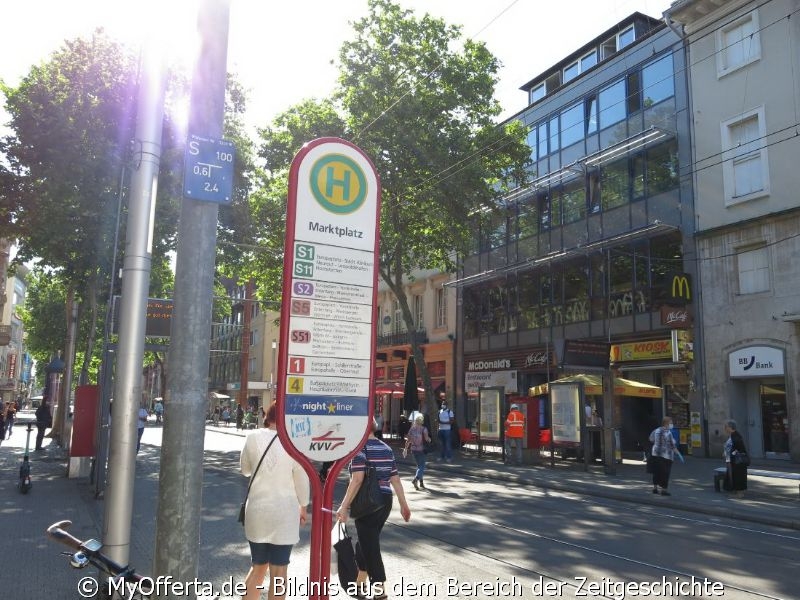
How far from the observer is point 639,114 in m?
25.4

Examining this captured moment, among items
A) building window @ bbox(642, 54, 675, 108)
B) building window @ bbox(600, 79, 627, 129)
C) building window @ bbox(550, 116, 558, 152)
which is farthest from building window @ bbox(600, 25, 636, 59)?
building window @ bbox(550, 116, 558, 152)

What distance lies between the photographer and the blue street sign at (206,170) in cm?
427

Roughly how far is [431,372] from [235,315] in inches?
1704

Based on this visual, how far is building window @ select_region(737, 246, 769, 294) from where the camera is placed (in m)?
21.0

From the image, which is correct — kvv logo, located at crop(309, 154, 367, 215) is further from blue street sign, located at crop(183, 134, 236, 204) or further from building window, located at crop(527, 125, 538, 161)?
building window, located at crop(527, 125, 538, 161)

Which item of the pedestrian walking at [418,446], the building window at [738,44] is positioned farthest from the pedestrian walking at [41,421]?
the building window at [738,44]

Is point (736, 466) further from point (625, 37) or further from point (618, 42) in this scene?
point (618, 42)

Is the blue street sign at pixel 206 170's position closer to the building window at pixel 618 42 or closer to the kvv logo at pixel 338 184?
the kvv logo at pixel 338 184

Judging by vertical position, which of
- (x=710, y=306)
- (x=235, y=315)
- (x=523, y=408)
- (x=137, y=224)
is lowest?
(x=523, y=408)

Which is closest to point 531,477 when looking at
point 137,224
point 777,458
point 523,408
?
point 523,408

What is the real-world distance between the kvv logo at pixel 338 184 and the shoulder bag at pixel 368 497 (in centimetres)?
277

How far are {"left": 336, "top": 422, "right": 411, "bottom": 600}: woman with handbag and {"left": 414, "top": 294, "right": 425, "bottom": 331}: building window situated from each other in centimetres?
3251

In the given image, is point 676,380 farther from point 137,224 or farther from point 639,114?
point 137,224

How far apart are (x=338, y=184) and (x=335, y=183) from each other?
0.8 inches
